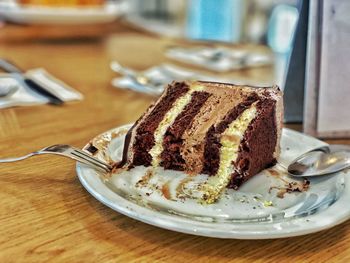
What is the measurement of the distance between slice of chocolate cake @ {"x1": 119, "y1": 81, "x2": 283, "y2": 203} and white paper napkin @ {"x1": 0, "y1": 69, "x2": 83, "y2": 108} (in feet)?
1.20

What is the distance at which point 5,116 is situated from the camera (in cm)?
103

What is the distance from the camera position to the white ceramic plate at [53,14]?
179 centimetres

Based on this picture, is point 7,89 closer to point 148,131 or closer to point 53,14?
point 148,131

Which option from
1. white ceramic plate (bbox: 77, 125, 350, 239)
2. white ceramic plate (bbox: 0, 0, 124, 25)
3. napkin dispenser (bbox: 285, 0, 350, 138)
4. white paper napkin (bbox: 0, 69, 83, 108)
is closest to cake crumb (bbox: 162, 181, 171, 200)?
white ceramic plate (bbox: 77, 125, 350, 239)

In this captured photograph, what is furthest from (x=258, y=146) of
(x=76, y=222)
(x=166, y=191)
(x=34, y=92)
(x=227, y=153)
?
(x=34, y=92)

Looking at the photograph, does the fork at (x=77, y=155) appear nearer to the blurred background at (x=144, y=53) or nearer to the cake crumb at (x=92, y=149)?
the cake crumb at (x=92, y=149)

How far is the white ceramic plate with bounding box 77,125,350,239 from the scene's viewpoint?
576mm

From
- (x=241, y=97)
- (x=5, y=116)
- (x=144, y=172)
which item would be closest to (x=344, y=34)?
(x=241, y=97)

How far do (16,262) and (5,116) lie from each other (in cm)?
54

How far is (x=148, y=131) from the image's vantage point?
32.0 inches

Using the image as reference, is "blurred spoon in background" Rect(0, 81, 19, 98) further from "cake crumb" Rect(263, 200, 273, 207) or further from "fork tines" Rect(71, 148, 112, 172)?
"cake crumb" Rect(263, 200, 273, 207)

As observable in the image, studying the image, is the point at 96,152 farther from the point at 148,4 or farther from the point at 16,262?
the point at 148,4

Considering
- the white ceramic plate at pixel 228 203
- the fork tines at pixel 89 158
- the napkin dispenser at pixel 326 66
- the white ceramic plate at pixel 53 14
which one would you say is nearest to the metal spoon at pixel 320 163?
the white ceramic plate at pixel 228 203

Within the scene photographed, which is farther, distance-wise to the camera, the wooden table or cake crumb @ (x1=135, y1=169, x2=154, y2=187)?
cake crumb @ (x1=135, y1=169, x2=154, y2=187)
